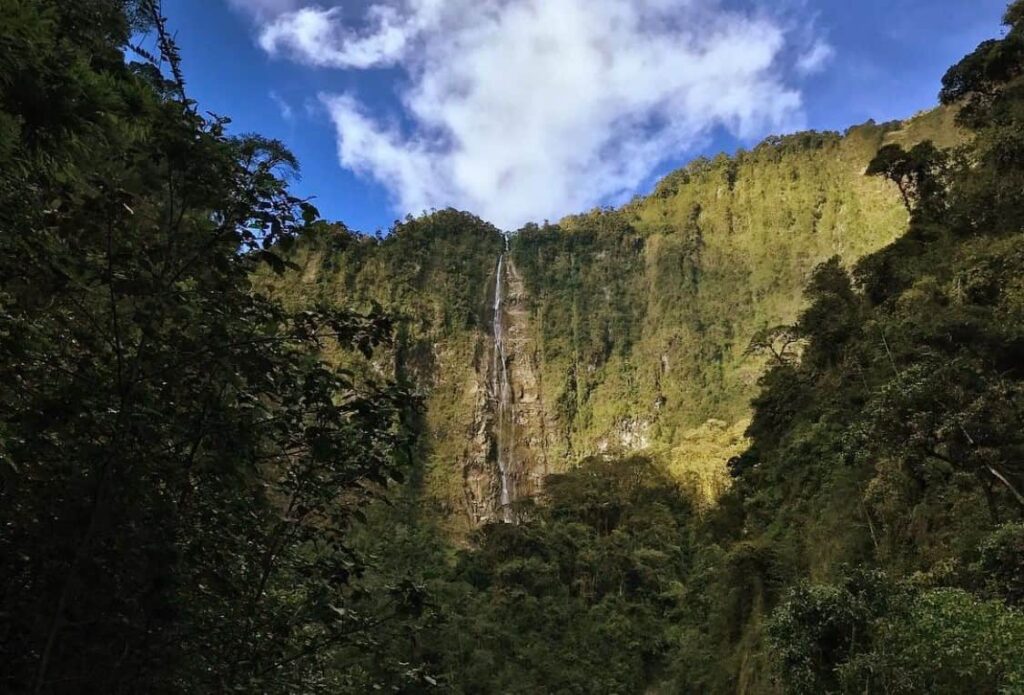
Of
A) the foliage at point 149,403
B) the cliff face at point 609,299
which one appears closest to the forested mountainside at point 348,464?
the foliage at point 149,403

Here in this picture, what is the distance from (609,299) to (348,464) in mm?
67652

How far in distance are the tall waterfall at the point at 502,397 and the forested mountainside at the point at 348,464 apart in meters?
26.7

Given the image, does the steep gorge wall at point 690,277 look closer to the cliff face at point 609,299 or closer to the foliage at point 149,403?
the cliff face at point 609,299

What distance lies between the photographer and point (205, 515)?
105 inches

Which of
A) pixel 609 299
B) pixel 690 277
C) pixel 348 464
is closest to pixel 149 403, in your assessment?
pixel 348 464

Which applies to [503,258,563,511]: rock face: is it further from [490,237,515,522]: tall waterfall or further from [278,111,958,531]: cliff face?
[490,237,515,522]: tall waterfall

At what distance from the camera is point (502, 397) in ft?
212

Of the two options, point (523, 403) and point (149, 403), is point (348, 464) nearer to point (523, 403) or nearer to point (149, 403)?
point (149, 403)

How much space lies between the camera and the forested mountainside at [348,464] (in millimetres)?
2295

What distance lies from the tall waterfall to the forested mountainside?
26.7 metres

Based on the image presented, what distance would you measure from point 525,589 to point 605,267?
49320mm

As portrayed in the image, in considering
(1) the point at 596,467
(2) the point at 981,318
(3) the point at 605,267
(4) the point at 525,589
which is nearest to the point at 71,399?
(2) the point at 981,318

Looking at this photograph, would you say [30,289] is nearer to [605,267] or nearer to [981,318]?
[981,318]

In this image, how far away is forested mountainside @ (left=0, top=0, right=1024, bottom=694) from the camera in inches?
90.4
